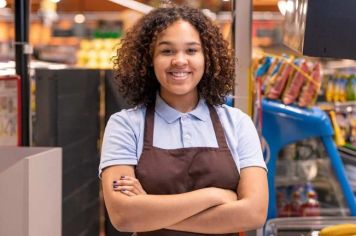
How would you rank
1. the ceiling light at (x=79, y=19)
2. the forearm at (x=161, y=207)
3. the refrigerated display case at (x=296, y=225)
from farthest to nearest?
1. the ceiling light at (x=79, y=19)
2. the refrigerated display case at (x=296, y=225)
3. the forearm at (x=161, y=207)

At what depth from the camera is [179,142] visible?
183cm

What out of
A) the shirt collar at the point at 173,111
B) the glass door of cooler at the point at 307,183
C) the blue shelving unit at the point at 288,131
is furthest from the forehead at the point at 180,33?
the glass door of cooler at the point at 307,183

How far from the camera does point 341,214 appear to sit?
10.8 feet

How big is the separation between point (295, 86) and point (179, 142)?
1606 mm

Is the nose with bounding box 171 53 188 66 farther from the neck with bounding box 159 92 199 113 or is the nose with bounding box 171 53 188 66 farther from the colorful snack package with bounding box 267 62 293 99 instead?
the colorful snack package with bounding box 267 62 293 99

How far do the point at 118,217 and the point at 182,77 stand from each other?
1.53ft

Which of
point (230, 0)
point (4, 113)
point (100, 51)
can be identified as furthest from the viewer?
point (100, 51)

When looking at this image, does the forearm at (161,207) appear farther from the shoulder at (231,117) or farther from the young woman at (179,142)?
the shoulder at (231,117)

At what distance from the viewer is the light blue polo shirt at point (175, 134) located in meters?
1.81

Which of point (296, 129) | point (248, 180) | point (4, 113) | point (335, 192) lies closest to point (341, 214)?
point (335, 192)

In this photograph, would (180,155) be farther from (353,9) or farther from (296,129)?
(296,129)

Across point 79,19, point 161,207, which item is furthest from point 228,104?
point 79,19

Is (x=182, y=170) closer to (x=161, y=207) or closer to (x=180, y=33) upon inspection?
(x=161, y=207)

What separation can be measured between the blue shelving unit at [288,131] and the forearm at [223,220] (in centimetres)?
141
